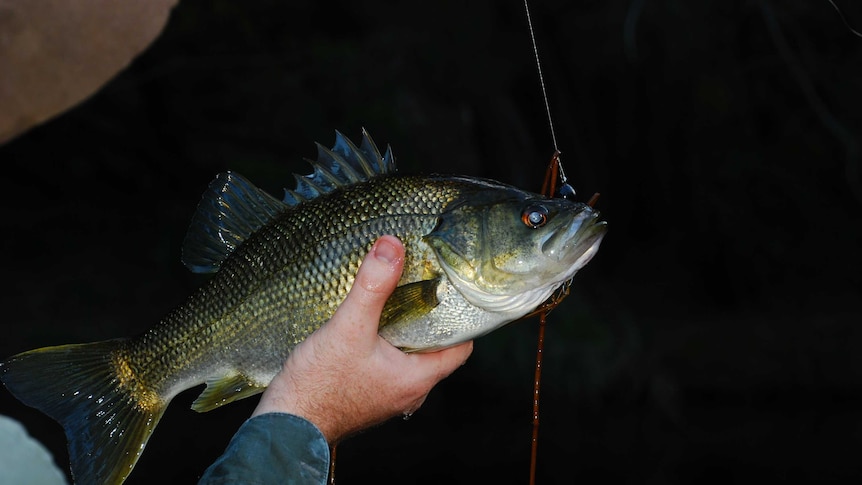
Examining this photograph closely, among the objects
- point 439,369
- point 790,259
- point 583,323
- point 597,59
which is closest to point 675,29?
point 597,59

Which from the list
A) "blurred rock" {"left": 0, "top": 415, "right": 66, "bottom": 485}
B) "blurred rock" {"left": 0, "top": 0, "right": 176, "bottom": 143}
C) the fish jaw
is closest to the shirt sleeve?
the fish jaw

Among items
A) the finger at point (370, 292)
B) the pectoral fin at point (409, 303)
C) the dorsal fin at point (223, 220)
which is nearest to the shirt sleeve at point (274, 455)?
the finger at point (370, 292)

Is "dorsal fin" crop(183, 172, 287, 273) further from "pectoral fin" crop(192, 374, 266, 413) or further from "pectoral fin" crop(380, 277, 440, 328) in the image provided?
"pectoral fin" crop(380, 277, 440, 328)

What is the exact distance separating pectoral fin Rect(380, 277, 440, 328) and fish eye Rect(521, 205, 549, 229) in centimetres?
31

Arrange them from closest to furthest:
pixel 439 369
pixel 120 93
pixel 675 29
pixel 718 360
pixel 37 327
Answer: pixel 439 369 < pixel 37 327 < pixel 718 360 < pixel 120 93 < pixel 675 29

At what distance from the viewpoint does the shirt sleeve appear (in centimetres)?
177

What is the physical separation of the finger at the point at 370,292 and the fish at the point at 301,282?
4.8 inches

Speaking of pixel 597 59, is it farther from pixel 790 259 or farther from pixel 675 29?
pixel 790 259

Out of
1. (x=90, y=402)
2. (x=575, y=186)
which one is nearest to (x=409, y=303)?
(x=90, y=402)

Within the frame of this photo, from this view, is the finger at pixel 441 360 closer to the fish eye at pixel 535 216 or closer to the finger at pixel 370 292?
the finger at pixel 370 292

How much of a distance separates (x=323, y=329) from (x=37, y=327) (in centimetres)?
554

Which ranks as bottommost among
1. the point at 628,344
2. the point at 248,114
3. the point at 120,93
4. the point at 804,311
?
the point at 804,311

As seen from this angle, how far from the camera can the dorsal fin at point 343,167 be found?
2.43m

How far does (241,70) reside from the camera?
313 inches
